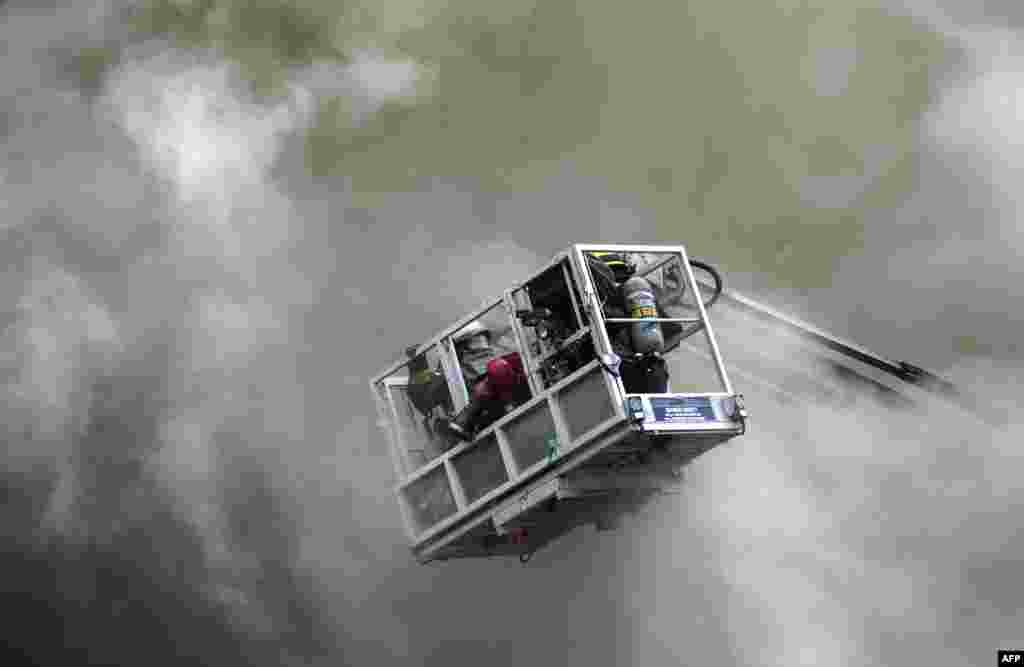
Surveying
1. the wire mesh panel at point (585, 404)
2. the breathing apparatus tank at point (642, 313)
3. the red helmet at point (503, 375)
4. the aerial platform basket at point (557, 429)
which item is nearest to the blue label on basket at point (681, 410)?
the aerial platform basket at point (557, 429)

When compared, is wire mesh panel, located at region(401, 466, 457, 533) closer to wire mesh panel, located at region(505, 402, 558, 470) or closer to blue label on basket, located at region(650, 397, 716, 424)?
wire mesh panel, located at region(505, 402, 558, 470)

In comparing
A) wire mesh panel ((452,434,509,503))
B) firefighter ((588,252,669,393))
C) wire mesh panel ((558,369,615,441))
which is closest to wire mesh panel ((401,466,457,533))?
wire mesh panel ((452,434,509,503))

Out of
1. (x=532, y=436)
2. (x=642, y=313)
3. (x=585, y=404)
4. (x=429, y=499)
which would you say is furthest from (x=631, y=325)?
(x=429, y=499)

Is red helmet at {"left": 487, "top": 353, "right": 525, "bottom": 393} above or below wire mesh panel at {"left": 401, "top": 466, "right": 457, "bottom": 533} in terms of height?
above

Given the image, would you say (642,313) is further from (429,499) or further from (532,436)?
(429,499)

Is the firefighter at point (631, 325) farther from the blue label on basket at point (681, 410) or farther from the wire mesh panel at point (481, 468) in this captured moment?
the wire mesh panel at point (481, 468)

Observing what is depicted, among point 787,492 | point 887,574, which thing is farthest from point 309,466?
point 887,574

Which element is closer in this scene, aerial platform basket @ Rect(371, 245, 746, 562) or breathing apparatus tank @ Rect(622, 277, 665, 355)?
aerial platform basket @ Rect(371, 245, 746, 562)
